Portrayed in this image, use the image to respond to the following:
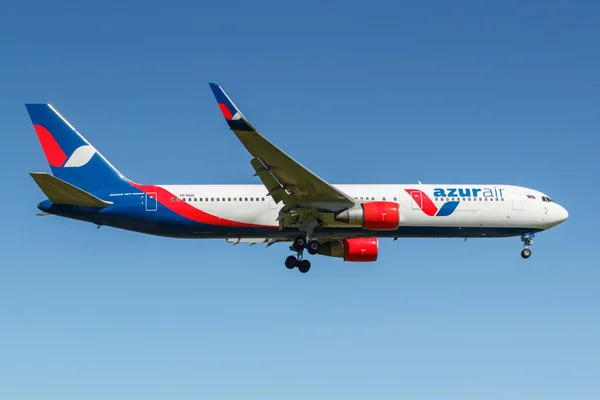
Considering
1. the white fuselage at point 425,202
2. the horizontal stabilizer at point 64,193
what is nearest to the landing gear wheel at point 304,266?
the white fuselage at point 425,202

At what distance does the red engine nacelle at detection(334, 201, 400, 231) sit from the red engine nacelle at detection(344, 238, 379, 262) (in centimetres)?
432

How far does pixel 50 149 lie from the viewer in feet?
148

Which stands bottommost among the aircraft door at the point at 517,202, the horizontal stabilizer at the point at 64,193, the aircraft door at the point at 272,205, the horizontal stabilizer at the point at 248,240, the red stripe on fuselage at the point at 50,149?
the horizontal stabilizer at the point at 64,193

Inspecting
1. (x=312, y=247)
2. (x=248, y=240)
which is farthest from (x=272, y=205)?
(x=248, y=240)

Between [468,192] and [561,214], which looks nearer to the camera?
[468,192]

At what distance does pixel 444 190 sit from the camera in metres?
46.7

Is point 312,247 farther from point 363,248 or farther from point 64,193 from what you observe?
point 64,193

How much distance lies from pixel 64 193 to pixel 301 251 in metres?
12.4

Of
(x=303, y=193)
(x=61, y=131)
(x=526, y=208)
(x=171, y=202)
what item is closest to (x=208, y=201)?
(x=171, y=202)

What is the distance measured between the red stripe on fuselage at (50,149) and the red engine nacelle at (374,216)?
14369mm

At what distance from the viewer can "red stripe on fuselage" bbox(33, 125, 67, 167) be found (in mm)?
45125

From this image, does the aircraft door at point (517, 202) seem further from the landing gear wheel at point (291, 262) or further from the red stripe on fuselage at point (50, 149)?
the red stripe on fuselage at point (50, 149)

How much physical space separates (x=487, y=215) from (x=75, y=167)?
21364 millimetres

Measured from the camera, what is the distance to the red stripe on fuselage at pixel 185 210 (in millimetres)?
44250
